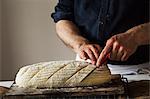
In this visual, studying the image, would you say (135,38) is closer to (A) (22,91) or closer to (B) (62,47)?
(A) (22,91)

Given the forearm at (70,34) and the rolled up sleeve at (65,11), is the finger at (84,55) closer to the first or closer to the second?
the forearm at (70,34)

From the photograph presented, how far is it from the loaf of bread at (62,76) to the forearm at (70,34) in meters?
0.20

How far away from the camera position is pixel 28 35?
1598mm

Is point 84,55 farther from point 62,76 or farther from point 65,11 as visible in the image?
point 65,11

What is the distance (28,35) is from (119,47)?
918mm

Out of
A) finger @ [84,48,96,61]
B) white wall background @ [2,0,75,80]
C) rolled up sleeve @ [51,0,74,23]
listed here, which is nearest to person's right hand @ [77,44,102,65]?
finger @ [84,48,96,61]

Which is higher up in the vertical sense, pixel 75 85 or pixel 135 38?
pixel 135 38

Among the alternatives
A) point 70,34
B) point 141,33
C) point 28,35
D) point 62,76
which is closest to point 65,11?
point 70,34

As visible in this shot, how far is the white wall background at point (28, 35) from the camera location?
5.15 ft

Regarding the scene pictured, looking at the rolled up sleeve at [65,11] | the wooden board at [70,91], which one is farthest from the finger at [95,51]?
the rolled up sleeve at [65,11]

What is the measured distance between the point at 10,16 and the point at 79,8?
0.67 meters

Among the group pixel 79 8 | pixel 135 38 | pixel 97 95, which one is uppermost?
pixel 79 8

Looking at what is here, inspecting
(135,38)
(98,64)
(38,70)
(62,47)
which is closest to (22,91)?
(38,70)

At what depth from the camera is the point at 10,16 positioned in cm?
158
